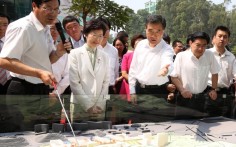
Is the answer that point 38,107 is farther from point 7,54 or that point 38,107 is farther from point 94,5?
point 94,5

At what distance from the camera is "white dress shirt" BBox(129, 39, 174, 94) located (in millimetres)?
2861

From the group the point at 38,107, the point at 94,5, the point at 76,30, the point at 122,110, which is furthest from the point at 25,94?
the point at 94,5

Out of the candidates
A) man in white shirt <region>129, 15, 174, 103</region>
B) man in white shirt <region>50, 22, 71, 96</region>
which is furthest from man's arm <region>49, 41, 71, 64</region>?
man in white shirt <region>129, 15, 174, 103</region>

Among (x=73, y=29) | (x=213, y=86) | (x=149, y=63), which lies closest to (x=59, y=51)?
(x=149, y=63)

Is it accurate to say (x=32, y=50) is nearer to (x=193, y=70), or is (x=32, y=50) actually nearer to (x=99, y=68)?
(x=99, y=68)

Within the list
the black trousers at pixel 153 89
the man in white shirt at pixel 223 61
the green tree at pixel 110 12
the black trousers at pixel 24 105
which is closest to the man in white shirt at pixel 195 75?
the black trousers at pixel 153 89

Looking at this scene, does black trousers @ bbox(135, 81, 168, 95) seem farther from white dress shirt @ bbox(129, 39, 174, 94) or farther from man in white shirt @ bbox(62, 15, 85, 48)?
man in white shirt @ bbox(62, 15, 85, 48)

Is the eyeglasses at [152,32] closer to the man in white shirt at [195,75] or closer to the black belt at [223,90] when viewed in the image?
the man in white shirt at [195,75]

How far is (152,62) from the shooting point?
2869mm

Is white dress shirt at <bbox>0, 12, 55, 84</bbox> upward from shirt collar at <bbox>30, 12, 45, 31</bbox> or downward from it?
downward

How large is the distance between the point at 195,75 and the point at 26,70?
5.67ft

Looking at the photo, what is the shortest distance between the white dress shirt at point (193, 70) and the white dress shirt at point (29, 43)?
137cm

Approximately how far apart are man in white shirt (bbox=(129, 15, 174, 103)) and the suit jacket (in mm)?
324

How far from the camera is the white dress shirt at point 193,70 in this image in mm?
2982
